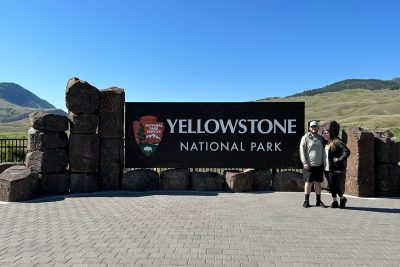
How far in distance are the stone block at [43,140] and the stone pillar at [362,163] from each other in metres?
8.53

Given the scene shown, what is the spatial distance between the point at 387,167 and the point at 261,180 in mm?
3588

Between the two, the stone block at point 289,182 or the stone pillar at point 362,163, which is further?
the stone block at point 289,182

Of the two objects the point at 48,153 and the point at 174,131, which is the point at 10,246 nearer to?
the point at 48,153

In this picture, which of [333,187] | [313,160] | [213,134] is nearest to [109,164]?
[213,134]

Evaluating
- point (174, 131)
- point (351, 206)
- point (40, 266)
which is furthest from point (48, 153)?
point (351, 206)

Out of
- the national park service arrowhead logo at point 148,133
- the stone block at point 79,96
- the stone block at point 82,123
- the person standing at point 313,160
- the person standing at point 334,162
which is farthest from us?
the national park service arrowhead logo at point 148,133

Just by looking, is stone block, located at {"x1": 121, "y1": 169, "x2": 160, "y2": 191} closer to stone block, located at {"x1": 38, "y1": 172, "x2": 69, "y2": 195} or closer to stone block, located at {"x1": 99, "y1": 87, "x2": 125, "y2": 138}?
stone block, located at {"x1": 99, "y1": 87, "x2": 125, "y2": 138}

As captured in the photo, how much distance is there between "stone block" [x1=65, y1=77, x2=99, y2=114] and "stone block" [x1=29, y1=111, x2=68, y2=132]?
1.47 ft

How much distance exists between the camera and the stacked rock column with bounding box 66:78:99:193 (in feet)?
37.6

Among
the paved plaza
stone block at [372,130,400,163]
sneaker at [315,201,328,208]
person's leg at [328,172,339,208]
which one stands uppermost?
stone block at [372,130,400,163]

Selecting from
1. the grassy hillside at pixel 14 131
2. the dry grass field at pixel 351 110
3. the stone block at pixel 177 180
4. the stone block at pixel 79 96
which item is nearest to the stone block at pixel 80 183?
the stone block at pixel 79 96

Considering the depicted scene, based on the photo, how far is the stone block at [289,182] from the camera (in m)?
11.7

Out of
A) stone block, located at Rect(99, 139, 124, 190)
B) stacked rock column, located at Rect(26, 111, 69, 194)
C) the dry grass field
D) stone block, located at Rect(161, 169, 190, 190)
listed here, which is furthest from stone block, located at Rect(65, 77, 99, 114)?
the dry grass field

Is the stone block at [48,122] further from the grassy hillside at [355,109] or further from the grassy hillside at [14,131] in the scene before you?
the grassy hillside at [355,109]
